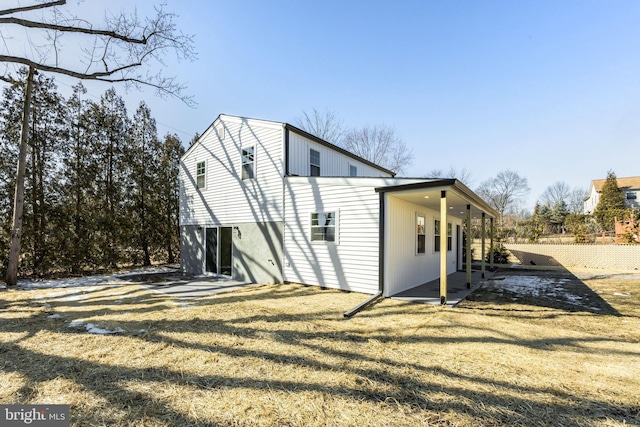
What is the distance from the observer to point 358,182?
24.5 ft

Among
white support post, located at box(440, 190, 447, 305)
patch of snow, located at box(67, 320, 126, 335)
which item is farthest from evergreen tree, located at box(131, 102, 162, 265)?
white support post, located at box(440, 190, 447, 305)

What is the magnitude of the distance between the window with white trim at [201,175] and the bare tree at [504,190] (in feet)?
121

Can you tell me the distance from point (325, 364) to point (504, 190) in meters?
42.8

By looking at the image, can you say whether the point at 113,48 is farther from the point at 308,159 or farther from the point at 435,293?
the point at 435,293

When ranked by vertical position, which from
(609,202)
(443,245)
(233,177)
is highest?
(609,202)

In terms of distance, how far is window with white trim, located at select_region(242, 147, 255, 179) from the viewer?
9.69 metres

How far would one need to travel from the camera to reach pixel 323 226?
8.13 meters

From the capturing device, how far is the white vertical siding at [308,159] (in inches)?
361

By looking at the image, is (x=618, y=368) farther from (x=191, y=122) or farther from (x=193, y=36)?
(x=191, y=122)

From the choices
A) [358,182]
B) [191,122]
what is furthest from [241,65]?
[358,182]

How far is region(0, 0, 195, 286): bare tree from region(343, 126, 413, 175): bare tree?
18.8 meters

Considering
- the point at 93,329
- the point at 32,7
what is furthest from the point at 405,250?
the point at 32,7

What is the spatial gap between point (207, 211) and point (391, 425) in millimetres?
10597

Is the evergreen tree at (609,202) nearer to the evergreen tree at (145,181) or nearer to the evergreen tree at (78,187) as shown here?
the evergreen tree at (145,181)
